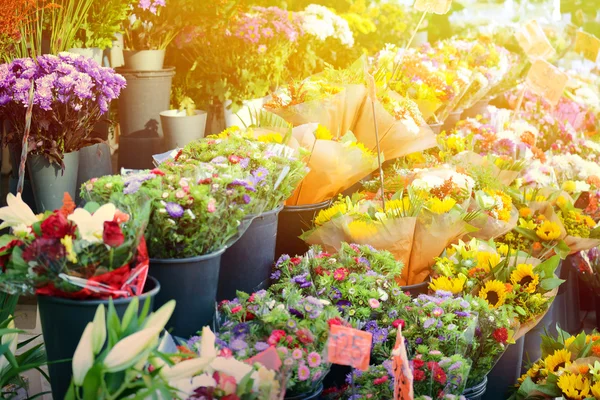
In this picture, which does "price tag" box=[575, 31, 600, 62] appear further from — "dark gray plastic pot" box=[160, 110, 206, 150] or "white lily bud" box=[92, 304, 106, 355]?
"white lily bud" box=[92, 304, 106, 355]

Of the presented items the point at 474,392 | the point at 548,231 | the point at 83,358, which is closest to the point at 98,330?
the point at 83,358

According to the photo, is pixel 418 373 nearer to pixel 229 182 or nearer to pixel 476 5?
pixel 229 182

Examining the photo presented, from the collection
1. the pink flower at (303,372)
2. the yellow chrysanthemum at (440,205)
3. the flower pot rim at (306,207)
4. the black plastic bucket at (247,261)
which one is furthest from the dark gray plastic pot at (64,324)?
the yellow chrysanthemum at (440,205)

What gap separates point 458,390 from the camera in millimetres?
1765

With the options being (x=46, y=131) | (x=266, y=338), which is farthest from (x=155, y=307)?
(x=46, y=131)

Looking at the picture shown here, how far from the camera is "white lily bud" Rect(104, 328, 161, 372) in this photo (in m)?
1.23

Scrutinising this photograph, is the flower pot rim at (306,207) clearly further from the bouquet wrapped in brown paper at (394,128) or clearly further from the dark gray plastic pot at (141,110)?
the dark gray plastic pot at (141,110)

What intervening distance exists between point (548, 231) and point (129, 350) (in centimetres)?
210

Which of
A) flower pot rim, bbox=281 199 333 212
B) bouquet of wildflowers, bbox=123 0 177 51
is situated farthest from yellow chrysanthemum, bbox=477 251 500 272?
bouquet of wildflowers, bbox=123 0 177 51

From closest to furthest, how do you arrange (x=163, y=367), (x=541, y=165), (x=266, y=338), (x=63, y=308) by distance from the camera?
(x=163, y=367) → (x=63, y=308) → (x=266, y=338) → (x=541, y=165)

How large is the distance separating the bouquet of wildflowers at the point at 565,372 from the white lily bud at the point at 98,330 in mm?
1479

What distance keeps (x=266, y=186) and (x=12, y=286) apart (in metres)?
0.82

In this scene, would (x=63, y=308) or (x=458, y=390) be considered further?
(x=458, y=390)

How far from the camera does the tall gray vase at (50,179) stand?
2641 millimetres
